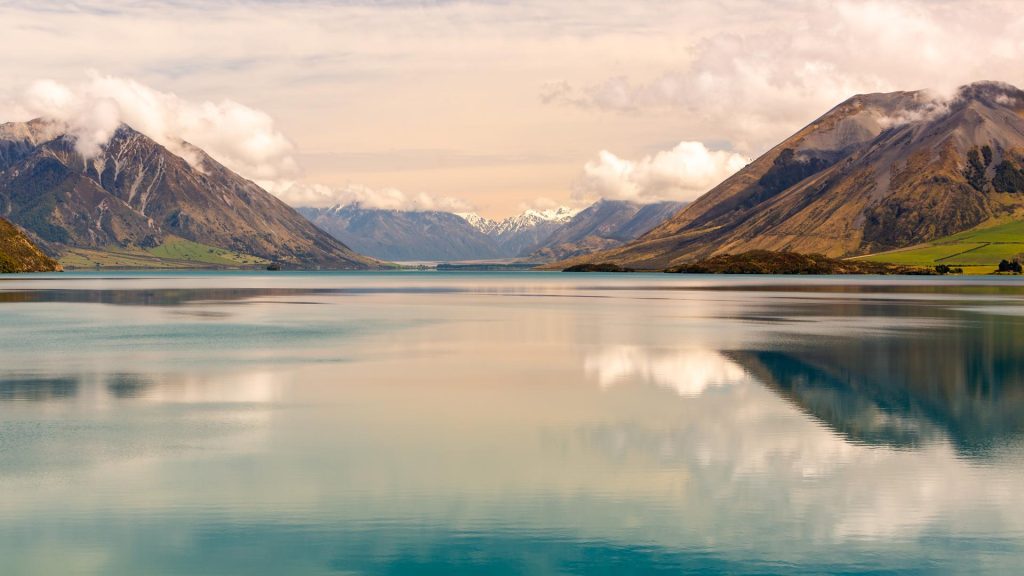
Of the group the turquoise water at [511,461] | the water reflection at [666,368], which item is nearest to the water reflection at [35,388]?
the turquoise water at [511,461]

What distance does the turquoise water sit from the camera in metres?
25.2

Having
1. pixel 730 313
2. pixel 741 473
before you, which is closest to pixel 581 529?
pixel 741 473

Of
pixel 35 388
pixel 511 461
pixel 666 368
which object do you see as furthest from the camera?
pixel 666 368

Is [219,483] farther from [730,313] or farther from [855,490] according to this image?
[730,313]

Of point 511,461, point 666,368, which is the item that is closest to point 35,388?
point 511,461

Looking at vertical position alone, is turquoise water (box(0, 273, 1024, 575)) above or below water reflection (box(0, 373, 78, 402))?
below

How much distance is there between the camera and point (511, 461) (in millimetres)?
36031

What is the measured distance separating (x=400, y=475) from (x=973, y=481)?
19387 millimetres

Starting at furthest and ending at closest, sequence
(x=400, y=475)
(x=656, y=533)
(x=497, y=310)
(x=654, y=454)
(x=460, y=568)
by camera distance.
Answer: (x=497, y=310), (x=654, y=454), (x=400, y=475), (x=656, y=533), (x=460, y=568)

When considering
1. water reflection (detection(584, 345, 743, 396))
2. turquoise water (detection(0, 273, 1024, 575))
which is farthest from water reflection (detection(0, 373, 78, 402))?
water reflection (detection(584, 345, 743, 396))

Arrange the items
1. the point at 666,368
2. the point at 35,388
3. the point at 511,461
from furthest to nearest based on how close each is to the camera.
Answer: the point at 666,368
the point at 35,388
the point at 511,461

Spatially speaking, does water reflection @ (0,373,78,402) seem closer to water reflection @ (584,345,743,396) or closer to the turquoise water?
the turquoise water

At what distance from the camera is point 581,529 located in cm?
2695

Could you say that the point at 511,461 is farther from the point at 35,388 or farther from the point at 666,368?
the point at 35,388
